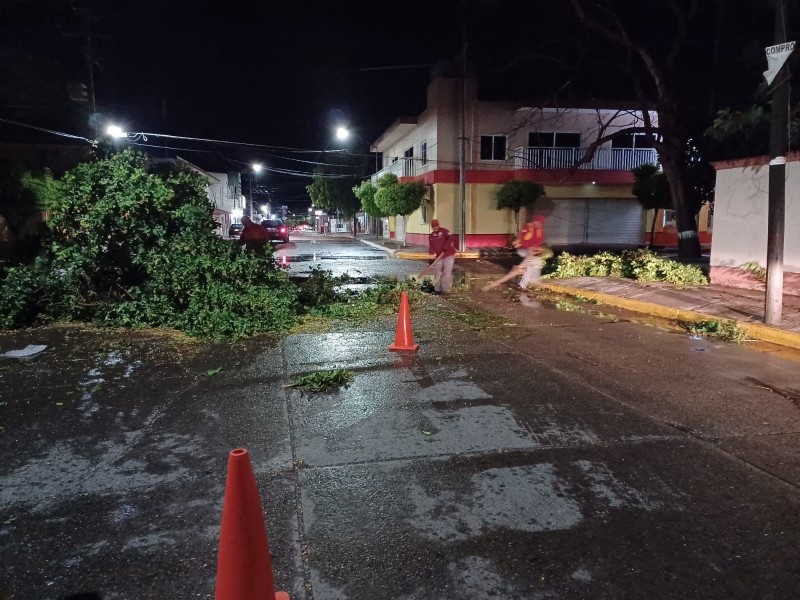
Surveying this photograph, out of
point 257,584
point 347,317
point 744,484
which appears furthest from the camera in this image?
point 347,317

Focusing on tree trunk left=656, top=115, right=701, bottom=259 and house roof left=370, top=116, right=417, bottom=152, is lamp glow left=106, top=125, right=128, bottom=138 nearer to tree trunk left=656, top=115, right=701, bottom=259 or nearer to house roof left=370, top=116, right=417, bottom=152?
house roof left=370, top=116, right=417, bottom=152

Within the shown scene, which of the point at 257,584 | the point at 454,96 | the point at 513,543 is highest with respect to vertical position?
the point at 454,96

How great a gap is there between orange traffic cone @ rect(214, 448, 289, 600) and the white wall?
1055 cm

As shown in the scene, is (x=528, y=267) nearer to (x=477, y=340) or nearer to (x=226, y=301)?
(x=477, y=340)

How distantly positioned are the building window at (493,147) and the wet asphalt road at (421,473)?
73.1ft

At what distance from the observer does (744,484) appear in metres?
3.79

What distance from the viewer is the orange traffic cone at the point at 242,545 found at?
7.52ft

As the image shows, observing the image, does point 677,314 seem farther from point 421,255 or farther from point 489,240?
point 489,240

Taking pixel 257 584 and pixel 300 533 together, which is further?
pixel 300 533

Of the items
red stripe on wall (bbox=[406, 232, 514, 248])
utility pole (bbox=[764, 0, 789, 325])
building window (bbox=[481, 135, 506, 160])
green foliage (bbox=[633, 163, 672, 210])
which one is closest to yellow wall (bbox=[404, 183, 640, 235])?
red stripe on wall (bbox=[406, 232, 514, 248])

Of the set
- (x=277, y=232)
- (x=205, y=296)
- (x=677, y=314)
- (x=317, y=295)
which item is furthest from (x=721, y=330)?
(x=277, y=232)

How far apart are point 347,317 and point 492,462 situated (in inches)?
236

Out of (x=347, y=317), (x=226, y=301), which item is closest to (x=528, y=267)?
(x=347, y=317)

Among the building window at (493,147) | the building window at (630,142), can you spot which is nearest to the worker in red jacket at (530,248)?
the building window at (493,147)
